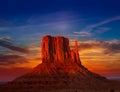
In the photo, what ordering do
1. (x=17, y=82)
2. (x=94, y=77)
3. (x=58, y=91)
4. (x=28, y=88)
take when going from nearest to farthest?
1. (x=58, y=91)
2. (x=28, y=88)
3. (x=17, y=82)
4. (x=94, y=77)

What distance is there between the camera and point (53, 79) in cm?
18375

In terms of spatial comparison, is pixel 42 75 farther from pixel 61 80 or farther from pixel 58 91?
pixel 58 91

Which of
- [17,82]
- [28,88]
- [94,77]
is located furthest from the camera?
[94,77]

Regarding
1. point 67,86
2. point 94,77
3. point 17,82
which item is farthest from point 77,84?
point 17,82

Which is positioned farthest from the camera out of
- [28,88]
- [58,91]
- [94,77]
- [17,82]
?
[94,77]

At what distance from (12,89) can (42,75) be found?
24897 millimetres

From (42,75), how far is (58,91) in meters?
36.6

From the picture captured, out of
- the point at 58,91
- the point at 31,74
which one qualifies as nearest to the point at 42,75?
the point at 31,74

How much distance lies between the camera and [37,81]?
17925 centimetres

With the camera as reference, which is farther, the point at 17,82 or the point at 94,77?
the point at 94,77

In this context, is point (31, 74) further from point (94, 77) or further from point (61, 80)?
point (94, 77)

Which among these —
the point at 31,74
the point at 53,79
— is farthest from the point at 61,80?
the point at 31,74

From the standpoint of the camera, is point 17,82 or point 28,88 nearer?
point 28,88

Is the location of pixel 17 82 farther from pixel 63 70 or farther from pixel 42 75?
pixel 63 70
